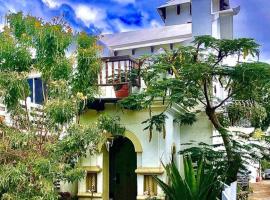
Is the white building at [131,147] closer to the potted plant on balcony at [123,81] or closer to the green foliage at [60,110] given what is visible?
the potted plant on balcony at [123,81]

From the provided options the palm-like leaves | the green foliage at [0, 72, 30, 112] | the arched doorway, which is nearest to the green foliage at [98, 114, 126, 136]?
the palm-like leaves

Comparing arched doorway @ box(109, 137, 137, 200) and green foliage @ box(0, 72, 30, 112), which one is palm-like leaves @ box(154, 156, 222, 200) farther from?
arched doorway @ box(109, 137, 137, 200)

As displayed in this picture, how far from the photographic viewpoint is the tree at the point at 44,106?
33.2 feet

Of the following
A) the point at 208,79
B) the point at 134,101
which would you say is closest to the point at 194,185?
the point at 134,101

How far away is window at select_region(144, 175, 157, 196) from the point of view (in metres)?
13.5

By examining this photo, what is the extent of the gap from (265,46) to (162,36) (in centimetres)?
1723

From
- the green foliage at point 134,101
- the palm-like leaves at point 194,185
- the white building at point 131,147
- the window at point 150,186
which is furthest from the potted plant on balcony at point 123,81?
the palm-like leaves at point 194,185

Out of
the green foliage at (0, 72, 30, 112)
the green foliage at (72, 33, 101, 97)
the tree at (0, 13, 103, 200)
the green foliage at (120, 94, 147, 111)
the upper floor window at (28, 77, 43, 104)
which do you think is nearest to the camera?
the tree at (0, 13, 103, 200)

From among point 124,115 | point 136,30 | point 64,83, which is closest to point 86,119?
point 124,115

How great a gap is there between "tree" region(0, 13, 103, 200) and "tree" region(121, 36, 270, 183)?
1.92 m

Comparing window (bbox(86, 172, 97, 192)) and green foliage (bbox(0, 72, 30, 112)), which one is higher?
green foliage (bbox(0, 72, 30, 112))

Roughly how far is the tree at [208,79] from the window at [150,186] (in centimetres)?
155

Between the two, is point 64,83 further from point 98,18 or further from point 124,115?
point 98,18

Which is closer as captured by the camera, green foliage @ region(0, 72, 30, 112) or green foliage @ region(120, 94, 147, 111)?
green foliage @ region(0, 72, 30, 112)
